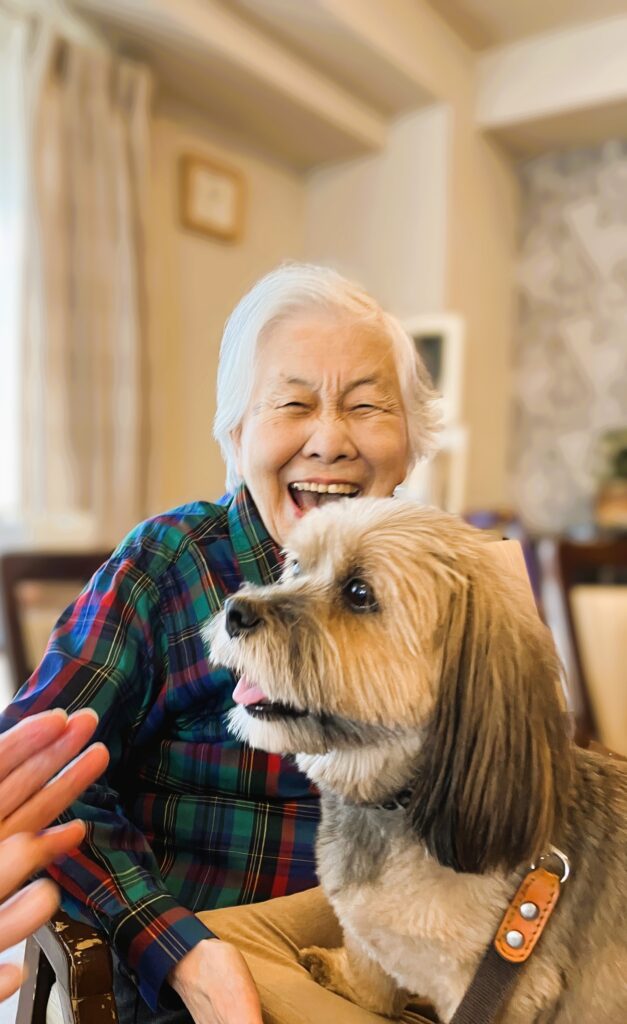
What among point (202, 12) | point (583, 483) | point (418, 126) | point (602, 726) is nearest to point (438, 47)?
point (418, 126)

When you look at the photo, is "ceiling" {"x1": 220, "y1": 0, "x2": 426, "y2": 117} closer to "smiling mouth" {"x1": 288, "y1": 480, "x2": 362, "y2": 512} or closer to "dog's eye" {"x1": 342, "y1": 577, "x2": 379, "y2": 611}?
"smiling mouth" {"x1": 288, "y1": 480, "x2": 362, "y2": 512}

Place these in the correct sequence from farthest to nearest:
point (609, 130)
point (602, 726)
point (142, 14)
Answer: point (609, 130), point (142, 14), point (602, 726)

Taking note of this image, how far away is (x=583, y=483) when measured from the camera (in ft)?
13.5

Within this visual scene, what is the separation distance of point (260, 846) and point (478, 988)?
0.25m

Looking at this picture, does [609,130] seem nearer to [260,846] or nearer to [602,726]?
[602,726]

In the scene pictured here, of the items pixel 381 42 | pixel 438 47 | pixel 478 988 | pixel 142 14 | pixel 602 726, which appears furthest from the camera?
pixel 438 47

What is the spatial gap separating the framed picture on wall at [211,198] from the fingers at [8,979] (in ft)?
6.49

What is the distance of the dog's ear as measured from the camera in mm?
613

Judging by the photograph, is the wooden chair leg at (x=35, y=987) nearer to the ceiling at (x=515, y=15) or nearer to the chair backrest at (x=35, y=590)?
the chair backrest at (x=35, y=590)

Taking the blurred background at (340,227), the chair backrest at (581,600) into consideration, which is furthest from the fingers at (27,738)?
the chair backrest at (581,600)

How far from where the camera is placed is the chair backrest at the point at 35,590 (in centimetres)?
121

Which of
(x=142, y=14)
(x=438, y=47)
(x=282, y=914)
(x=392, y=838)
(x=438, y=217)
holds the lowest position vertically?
(x=282, y=914)

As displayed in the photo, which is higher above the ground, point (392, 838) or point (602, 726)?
point (392, 838)

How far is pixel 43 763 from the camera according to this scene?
0.58 meters
